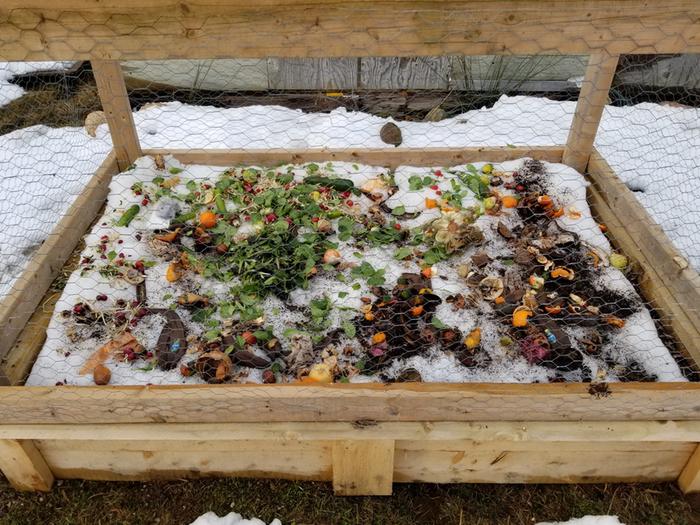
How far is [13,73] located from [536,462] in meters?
4.53

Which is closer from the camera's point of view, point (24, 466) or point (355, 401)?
point (355, 401)

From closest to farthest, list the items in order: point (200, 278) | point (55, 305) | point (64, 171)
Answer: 1. point (55, 305)
2. point (200, 278)
3. point (64, 171)

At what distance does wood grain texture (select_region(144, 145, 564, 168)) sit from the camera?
279 cm

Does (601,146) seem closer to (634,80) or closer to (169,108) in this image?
(634,80)

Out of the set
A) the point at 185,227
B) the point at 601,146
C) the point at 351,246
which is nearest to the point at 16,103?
the point at 185,227

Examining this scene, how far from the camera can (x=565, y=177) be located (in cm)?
264

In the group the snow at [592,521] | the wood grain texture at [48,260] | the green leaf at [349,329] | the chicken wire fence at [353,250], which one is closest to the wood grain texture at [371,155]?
the chicken wire fence at [353,250]

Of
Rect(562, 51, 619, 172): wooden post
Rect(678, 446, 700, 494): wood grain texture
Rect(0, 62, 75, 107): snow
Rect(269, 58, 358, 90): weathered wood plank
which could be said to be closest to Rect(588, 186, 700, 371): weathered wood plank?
Rect(562, 51, 619, 172): wooden post

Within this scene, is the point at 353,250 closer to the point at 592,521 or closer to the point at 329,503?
the point at 329,503

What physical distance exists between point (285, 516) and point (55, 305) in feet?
3.84

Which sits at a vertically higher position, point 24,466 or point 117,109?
point 117,109

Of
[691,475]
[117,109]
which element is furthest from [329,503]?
[117,109]

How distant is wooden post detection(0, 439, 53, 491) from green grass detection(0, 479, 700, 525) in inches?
2.0

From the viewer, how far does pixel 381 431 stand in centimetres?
165
